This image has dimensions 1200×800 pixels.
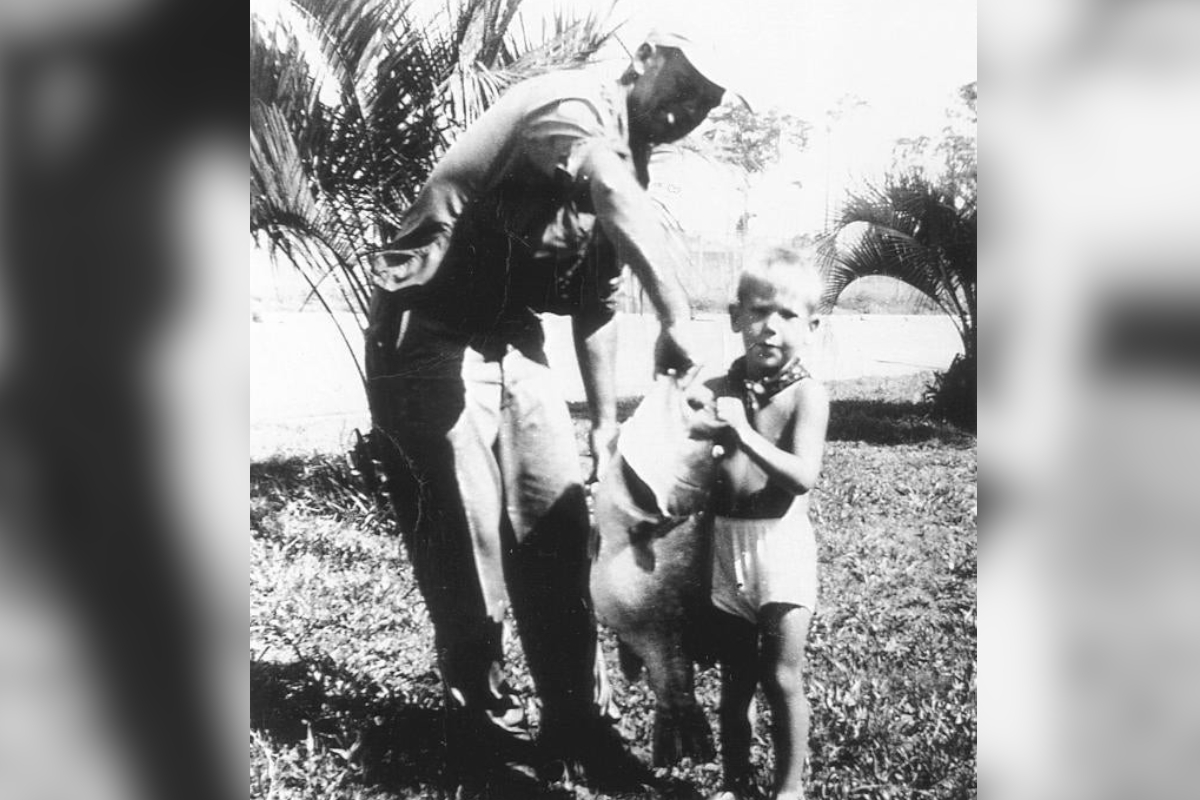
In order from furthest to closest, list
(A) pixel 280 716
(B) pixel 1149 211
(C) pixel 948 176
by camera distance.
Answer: (A) pixel 280 716 → (C) pixel 948 176 → (B) pixel 1149 211

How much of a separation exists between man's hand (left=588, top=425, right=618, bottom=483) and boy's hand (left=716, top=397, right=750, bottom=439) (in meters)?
0.34

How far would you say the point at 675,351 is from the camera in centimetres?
273

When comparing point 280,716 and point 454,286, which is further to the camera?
point 280,716

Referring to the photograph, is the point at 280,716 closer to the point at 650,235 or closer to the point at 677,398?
the point at 677,398

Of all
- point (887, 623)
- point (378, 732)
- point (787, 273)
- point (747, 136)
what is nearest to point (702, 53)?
point (747, 136)

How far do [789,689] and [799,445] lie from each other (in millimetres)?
719

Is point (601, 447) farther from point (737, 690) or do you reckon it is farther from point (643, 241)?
point (737, 690)

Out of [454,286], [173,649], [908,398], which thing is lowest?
[173,649]

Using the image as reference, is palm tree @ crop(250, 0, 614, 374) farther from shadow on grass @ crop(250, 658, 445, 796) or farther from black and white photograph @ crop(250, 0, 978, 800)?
shadow on grass @ crop(250, 658, 445, 796)

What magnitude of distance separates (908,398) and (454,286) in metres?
1.45

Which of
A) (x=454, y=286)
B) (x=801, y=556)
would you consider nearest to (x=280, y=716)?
(x=454, y=286)

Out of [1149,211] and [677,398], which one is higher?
[1149,211]

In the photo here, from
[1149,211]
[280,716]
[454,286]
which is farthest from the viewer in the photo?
Answer: [280,716]

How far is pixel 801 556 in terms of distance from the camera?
2.71 metres
